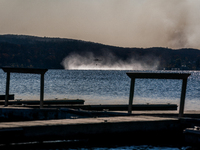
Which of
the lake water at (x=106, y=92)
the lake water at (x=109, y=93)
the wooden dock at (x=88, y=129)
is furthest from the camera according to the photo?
the lake water at (x=106, y=92)

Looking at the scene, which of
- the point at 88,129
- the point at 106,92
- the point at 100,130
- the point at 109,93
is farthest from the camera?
the point at 106,92

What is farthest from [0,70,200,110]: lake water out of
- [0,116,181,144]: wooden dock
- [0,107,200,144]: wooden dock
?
[0,116,181,144]: wooden dock

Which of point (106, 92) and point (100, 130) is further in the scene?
point (106, 92)

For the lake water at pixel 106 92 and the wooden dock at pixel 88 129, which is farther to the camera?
the lake water at pixel 106 92

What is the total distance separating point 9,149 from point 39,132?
1403mm

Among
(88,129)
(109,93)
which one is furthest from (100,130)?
(109,93)

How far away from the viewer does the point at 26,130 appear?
45.2ft

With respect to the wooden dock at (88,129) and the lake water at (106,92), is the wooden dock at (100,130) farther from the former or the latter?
the lake water at (106,92)

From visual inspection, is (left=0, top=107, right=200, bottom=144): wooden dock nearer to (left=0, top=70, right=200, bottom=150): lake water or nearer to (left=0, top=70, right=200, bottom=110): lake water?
(left=0, top=70, right=200, bottom=150): lake water

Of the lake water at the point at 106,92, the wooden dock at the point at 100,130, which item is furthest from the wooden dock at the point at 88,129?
the lake water at the point at 106,92

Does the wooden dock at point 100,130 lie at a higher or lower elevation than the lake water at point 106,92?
higher

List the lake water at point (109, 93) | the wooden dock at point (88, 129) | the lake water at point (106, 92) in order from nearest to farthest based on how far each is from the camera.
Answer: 1. the wooden dock at point (88, 129)
2. the lake water at point (109, 93)
3. the lake water at point (106, 92)

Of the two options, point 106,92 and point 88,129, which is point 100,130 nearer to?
point 88,129

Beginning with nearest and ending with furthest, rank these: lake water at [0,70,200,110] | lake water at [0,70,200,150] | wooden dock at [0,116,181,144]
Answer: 1. wooden dock at [0,116,181,144]
2. lake water at [0,70,200,150]
3. lake water at [0,70,200,110]
